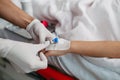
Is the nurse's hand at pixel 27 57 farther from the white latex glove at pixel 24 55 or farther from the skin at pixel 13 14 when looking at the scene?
the skin at pixel 13 14

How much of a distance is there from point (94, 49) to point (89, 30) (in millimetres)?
118

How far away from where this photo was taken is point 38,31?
3.08 feet

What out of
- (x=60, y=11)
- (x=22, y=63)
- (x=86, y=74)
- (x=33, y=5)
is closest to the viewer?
(x=22, y=63)

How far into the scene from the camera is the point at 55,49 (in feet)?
2.85

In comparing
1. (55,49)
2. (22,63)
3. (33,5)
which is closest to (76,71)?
(55,49)

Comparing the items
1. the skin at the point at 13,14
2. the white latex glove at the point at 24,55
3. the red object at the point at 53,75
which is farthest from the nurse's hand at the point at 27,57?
the skin at the point at 13,14

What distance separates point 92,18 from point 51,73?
32cm

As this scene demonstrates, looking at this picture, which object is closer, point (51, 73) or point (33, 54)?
point (33, 54)

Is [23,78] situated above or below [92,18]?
below

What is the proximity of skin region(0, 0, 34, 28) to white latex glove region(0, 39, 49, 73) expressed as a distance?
0.88 ft

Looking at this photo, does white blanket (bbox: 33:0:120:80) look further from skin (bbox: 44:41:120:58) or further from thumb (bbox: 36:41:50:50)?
thumb (bbox: 36:41:50:50)

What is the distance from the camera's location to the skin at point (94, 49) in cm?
86

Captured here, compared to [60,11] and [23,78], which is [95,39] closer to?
[60,11]

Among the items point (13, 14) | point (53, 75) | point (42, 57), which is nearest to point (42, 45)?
point (42, 57)
